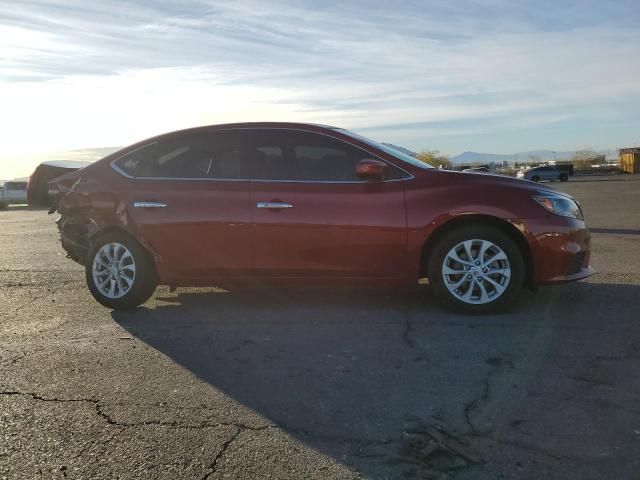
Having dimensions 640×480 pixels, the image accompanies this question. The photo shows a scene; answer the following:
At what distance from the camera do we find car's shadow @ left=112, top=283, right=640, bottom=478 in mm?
3068

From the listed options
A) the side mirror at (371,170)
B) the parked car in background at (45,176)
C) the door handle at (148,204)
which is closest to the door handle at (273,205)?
the side mirror at (371,170)

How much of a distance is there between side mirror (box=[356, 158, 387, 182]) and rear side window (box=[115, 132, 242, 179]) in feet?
3.73

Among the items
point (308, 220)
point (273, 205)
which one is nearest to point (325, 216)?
point (308, 220)

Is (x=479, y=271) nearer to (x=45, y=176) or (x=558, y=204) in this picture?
(x=558, y=204)

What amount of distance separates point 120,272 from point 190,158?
4.11 ft

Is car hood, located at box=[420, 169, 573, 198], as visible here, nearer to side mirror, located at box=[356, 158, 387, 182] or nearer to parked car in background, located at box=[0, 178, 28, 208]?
side mirror, located at box=[356, 158, 387, 182]

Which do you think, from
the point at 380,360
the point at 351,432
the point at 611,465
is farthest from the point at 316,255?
the point at 611,465

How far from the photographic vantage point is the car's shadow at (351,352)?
3.07 m

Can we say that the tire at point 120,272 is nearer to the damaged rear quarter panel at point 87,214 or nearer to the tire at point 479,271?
the damaged rear quarter panel at point 87,214

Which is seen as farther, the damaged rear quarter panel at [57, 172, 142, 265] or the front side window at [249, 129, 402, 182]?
the damaged rear quarter panel at [57, 172, 142, 265]

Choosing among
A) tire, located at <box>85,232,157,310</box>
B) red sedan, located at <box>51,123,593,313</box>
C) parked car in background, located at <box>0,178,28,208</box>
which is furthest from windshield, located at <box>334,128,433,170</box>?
parked car in background, located at <box>0,178,28,208</box>

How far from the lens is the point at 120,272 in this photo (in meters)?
5.57

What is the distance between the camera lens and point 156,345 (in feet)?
14.8

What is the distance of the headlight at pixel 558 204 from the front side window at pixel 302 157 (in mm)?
1230
